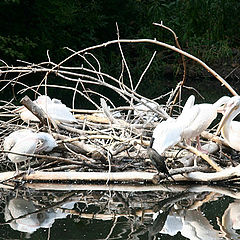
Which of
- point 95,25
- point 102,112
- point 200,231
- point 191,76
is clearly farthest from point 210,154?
point 95,25

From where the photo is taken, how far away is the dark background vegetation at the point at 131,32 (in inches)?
637

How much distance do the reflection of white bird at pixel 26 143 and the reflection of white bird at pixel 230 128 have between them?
1.31 meters

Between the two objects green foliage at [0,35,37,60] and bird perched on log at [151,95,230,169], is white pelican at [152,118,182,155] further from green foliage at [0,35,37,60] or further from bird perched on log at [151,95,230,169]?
green foliage at [0,35,37,60]

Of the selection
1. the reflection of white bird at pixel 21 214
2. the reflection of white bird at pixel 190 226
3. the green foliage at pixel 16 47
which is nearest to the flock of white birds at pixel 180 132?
the reflection of white bird at pixel 21 214

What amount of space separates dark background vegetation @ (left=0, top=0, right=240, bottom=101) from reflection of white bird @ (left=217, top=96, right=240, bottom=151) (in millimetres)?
9923

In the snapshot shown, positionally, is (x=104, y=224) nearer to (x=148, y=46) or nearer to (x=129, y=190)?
(x=129, y=190)

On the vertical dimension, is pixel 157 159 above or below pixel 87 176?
above

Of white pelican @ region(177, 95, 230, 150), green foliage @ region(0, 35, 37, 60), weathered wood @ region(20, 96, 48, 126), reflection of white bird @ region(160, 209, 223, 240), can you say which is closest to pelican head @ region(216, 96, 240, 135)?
white pelican @ region(177, 95, 230, 150)

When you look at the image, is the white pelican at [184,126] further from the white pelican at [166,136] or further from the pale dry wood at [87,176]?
the pale dry wood at [87,176]

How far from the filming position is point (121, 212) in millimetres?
4270

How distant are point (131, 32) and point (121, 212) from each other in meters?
16.5

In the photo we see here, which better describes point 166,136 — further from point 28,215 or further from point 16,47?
point 16,47

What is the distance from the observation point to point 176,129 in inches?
187

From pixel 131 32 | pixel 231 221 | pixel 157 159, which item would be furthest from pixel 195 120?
pixel 131 32
